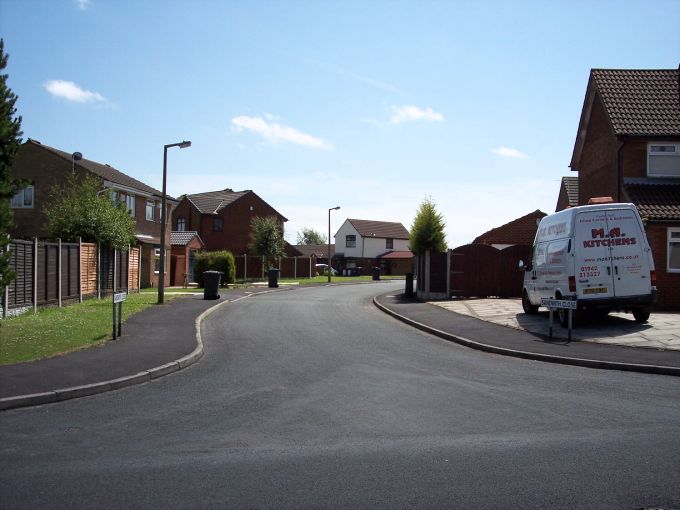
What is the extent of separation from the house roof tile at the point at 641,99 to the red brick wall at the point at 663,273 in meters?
3.93

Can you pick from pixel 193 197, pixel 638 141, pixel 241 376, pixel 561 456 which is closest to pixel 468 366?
pixel 241 376

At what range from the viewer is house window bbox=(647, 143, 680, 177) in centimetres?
2128

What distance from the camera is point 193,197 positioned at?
60.2 meters

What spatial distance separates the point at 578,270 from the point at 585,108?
14.2m

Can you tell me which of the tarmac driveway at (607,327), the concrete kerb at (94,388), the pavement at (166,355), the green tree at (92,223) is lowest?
the concrete kerb at (94,388)

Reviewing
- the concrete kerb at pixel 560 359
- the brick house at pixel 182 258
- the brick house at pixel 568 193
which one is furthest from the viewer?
the brick house at pixel 182 258

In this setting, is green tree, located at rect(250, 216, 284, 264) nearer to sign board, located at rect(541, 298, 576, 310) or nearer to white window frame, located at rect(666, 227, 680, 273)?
white window frame, located at rect(666, 227, 680, 273)

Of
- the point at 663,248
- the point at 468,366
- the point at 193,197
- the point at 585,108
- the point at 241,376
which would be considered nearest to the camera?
the point at 241,376

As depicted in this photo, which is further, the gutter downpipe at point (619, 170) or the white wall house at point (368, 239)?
the white wall house at point (368, 239)

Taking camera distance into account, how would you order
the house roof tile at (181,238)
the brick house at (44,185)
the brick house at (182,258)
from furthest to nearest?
the house roof tile at (181,238) → the brick house at (182,258) → the brick house at (44,185)

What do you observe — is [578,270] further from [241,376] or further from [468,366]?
[241,376]

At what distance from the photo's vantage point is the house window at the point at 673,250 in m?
19.0

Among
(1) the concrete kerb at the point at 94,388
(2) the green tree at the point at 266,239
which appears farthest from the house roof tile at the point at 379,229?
(1) the concrete kerb at the point at 94,388

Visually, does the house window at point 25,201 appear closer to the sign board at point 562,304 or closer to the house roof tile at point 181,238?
the house roof tile at point 181,238
